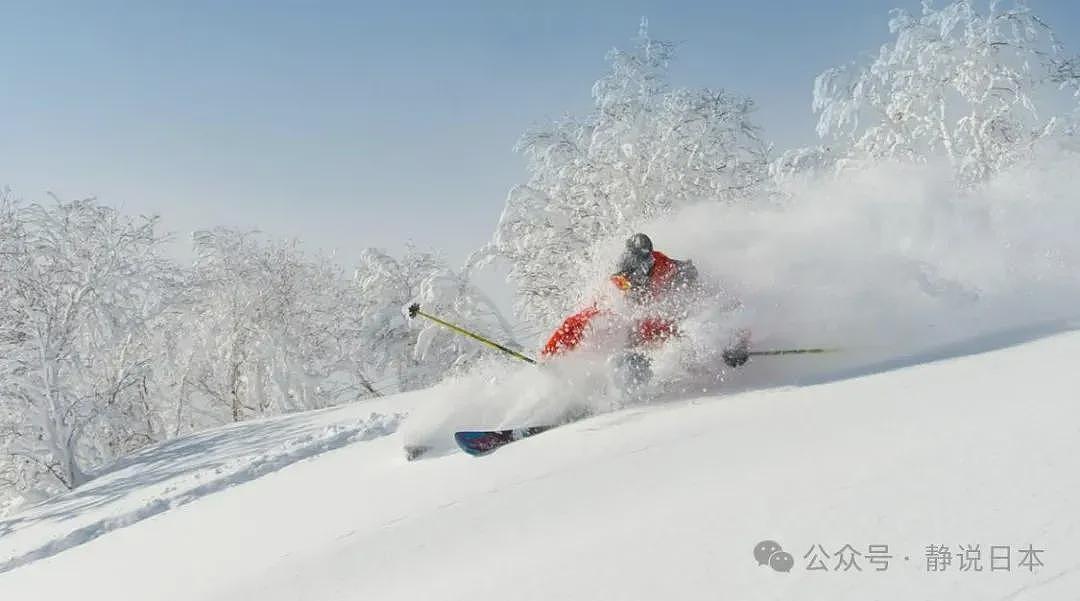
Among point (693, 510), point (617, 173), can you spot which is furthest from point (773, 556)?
point (617, 173)

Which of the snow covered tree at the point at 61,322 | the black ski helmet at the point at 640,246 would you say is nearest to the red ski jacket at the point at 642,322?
the black ski helmet at the point at 640,246

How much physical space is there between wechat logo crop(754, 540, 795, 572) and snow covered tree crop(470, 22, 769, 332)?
48.8 ft

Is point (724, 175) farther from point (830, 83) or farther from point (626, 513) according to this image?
point (626, 513)

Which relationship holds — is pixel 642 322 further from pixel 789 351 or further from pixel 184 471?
pixel 184 471

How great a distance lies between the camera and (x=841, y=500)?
9.64 ft

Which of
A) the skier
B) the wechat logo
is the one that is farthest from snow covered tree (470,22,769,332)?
the wechat logo

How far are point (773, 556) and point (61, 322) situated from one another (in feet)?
68.4

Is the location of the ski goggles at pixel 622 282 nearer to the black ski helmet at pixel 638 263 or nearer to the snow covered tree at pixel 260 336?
the black ski helmet at pixel 638 263

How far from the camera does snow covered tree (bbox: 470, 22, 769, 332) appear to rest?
18312 mm

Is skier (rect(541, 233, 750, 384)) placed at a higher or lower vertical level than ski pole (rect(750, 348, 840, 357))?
higher

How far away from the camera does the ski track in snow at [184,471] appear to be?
936 centimetres

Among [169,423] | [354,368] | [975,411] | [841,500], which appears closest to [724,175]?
[975,411]

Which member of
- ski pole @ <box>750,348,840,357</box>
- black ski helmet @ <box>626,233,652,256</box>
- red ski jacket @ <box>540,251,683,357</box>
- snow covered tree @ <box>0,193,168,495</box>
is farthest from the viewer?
snow covered tree @ <box>0,193,168,495</box>

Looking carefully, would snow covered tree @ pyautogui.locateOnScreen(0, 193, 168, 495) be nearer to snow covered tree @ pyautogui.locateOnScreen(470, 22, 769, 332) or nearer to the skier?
snow covered tree @ pyautogui.locateOnScreen(470, 22, 769, 332)
